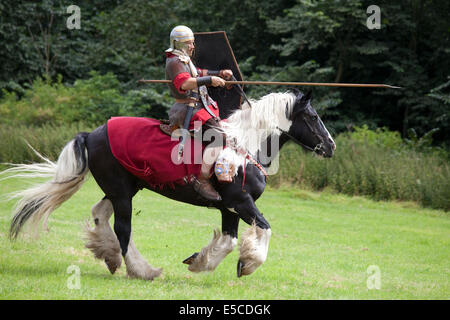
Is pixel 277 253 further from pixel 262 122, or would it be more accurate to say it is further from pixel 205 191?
pixel 262 122

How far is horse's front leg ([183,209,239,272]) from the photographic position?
20.5ft

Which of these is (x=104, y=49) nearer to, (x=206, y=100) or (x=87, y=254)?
(x=87, y=254)

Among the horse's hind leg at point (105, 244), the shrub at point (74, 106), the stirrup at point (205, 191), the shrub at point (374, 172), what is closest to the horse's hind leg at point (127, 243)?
the horse's hind leg at point (105, 244)

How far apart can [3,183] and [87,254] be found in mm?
8396

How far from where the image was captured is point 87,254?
318 inches

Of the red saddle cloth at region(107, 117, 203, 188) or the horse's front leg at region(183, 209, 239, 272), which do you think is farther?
the horse's front leg at region(183, 209, 239, 272)

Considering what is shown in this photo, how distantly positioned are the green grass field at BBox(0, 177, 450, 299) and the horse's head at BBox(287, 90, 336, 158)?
118 centimetres

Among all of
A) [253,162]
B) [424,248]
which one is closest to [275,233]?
[424,248]

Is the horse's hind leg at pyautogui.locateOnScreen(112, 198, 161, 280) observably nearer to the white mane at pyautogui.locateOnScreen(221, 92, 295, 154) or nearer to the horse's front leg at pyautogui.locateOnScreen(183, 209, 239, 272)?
the horse's front leg at pyautogui.locateOnScreen(183, 209, 239, 272)

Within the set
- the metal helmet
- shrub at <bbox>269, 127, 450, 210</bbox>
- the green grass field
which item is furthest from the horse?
shrub at <bbox>269, 127, 450, 210</bbox>

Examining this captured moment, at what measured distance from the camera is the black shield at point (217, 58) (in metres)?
6.88

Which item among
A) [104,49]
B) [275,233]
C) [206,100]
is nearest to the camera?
[206,100]
